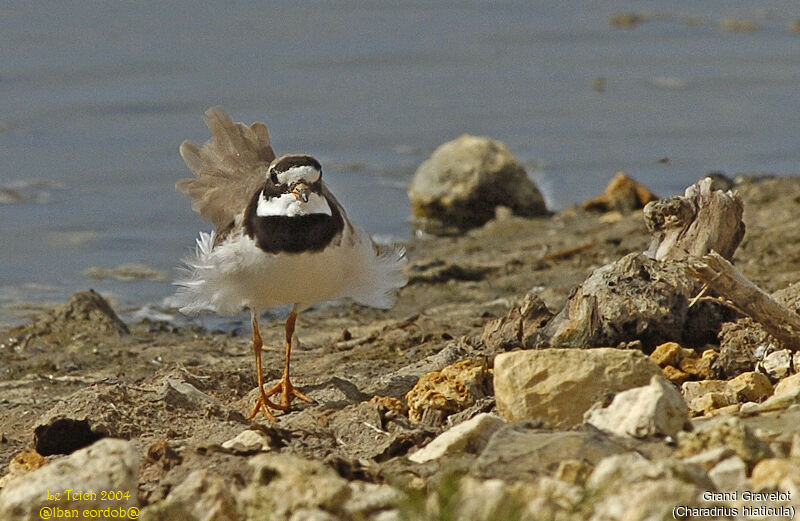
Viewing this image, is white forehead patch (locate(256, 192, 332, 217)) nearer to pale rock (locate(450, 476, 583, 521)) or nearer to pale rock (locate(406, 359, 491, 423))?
pale rock (locate(406, 359, 491, 423))

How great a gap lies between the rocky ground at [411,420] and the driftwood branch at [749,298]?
0.12 m

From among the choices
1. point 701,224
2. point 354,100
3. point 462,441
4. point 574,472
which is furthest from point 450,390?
point 354,100

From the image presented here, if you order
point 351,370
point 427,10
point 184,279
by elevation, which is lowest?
point 351,370

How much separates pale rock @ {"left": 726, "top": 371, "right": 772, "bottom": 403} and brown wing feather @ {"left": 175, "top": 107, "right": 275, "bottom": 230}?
3145 millimetres

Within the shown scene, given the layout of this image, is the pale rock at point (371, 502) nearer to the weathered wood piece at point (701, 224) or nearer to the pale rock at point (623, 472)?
the pale rock at point (623, 472)

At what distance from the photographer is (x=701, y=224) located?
668 centimetres

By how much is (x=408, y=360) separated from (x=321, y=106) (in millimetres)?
8603

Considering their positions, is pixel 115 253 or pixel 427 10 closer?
pixel 115 253

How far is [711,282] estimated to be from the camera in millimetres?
5641

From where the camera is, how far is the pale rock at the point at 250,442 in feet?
16.8

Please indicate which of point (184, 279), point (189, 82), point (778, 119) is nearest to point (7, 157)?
point (189, 82)

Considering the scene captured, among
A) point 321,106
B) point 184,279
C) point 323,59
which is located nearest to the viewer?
point 184,279

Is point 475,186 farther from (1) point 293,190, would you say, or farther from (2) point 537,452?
(2) point 537,452

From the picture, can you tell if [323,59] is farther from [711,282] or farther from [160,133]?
[711,282]
